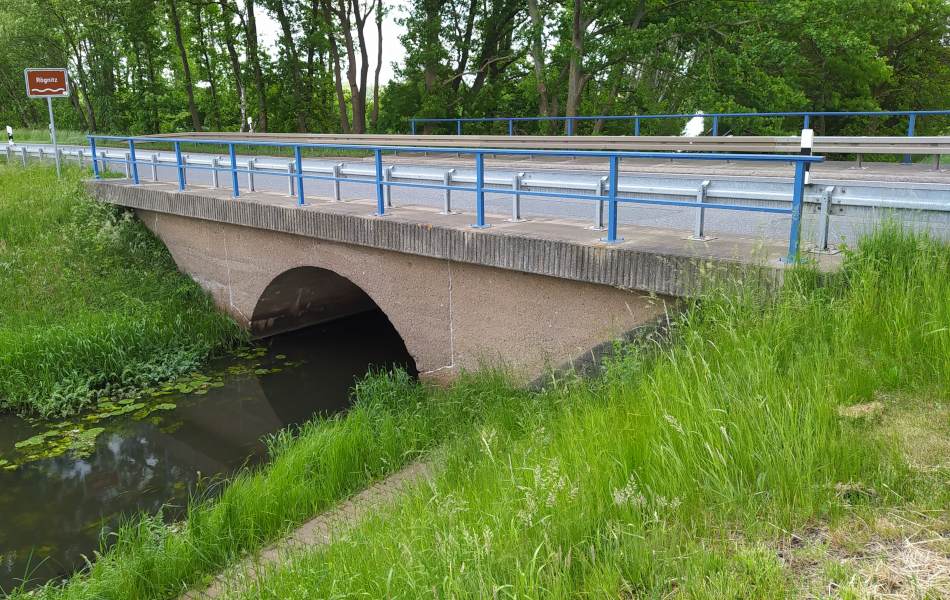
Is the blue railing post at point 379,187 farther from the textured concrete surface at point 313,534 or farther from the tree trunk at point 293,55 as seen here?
the tree trunk at point 293,55

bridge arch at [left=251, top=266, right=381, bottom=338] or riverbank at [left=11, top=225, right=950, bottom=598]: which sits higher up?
riverbank at [left=11, top=225, right=950, bottom=598]

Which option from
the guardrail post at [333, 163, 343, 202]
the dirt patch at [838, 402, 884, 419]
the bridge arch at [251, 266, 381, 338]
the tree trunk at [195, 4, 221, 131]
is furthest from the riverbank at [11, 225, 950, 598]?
the tree trunk at [195, 4, 221, 131]

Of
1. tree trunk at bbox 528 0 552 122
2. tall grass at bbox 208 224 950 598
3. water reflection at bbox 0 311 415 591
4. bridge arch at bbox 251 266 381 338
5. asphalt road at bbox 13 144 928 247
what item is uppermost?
tree trunk at bbox 528 0 552 122

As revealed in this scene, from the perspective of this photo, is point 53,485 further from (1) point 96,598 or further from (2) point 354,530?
(2) point 354,530

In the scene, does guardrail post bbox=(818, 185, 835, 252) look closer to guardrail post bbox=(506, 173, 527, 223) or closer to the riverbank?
the riverbank

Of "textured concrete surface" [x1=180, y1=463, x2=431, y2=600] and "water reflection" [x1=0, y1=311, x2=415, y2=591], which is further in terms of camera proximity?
"water reflection" [x1=0, y1=311, x2=415, y2=591]

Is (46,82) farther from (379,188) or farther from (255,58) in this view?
(255,58)

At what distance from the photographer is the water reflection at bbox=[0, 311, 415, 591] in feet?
22.0

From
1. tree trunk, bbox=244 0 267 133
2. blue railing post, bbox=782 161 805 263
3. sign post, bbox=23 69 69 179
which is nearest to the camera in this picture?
blue railing post, bbox=782 161 805 263

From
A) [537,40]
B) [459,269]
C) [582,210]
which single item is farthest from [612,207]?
[537,40]

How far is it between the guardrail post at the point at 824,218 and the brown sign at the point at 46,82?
53.5 feet

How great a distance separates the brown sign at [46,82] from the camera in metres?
16.2

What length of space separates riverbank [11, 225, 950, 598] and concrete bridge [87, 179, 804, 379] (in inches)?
30.7

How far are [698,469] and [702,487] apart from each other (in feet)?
0.41
